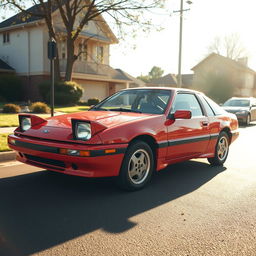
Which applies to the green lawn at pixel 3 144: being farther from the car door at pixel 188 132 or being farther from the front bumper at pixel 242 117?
the front bumper at pixel 242 117

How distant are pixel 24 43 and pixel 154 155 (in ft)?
80.2

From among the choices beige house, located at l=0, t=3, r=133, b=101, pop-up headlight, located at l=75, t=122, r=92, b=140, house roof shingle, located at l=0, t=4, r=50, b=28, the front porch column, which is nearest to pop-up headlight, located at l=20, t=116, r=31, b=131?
pop-up headlight, located at l=75, t=122, r=92, b=140

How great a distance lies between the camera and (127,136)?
416 cm

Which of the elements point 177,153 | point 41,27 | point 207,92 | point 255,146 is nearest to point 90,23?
point 41,27

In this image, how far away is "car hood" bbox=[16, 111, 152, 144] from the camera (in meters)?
4.15

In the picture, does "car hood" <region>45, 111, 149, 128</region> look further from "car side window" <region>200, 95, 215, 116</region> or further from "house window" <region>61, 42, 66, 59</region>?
"house window" <region>61, 42, 66, 59</region>

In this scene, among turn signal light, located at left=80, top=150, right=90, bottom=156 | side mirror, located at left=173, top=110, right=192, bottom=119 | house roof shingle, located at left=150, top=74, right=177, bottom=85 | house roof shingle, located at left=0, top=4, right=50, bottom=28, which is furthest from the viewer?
house roof shingle, located at left=150, top=74, right=177, bottom=85

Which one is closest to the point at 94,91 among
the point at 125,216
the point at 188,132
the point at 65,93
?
the point at 65,93

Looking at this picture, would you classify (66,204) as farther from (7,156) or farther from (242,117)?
(242,117)

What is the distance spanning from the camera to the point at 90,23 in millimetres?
29750

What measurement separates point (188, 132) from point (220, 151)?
56.9 inches

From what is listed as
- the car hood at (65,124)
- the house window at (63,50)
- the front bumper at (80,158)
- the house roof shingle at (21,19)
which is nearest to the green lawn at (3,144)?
the car hood at (65,124)

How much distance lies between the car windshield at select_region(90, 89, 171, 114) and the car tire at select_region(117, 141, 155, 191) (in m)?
0.79

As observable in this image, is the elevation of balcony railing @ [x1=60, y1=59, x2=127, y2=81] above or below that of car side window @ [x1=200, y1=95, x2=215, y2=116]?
above
